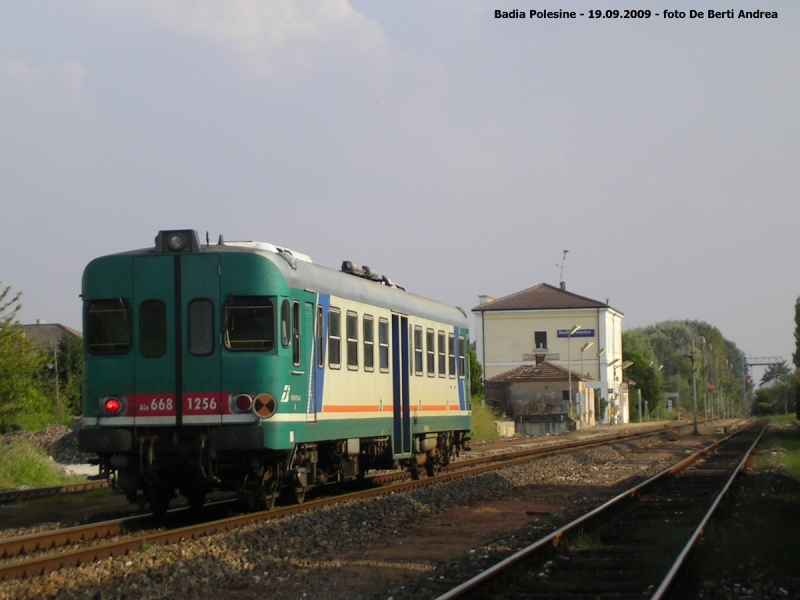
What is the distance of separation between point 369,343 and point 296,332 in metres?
3.16

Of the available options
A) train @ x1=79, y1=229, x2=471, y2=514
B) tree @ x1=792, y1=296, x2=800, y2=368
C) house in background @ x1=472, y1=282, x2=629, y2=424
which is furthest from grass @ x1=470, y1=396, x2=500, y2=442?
tree @ x1=792, y1=296, x2=800, y2=368

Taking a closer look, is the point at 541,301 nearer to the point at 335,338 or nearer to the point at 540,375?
the point at 540,375

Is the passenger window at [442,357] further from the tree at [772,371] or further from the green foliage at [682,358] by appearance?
the tree at [772,371]

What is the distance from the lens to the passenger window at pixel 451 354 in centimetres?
2052

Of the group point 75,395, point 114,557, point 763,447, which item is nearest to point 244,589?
point 114,557

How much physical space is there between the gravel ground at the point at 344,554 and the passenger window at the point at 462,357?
465cm

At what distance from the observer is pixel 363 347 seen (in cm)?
1568

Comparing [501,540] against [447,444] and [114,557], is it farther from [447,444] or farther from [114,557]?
[447,444]

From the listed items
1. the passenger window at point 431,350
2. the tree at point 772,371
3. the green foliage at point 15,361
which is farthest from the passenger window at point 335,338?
the tree at point 772,371

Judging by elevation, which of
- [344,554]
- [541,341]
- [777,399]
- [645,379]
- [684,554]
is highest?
[541,341]

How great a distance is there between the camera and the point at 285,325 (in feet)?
41.2

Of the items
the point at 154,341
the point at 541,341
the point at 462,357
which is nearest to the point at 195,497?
the point at 154,341

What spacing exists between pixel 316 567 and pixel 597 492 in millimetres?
8568

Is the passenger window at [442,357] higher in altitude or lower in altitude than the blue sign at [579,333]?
lower
